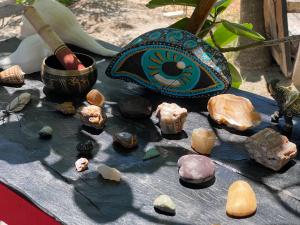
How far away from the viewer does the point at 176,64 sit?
5.02 feet

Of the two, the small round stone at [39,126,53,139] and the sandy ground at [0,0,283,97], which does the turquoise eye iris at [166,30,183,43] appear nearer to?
the small round stone at [39,126,53,139]

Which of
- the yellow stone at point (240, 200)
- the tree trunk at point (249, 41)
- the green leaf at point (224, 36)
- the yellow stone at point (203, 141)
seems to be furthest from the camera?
the tree trunk at point (249, 41)

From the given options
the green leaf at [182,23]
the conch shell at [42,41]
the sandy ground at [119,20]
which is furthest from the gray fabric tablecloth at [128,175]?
the sandy ground at [119,20]

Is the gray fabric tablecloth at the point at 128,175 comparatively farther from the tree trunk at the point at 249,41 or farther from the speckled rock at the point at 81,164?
the tree trunk at the point at 249,41

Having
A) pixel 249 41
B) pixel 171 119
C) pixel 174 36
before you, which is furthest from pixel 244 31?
pixel 249 41

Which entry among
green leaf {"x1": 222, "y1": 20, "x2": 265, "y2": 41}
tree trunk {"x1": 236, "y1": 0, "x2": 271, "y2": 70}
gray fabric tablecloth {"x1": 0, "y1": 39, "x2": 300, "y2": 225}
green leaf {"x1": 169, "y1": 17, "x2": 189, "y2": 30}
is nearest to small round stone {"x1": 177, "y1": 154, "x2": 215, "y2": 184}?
gray fabric tablecloth {"x1": 0, "y1": 39, "x2": 300, "y2": 225}

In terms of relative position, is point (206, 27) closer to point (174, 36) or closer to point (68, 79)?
point (174, 36)

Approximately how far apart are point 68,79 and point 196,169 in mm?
551

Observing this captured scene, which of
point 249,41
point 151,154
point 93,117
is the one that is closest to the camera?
point 151,154

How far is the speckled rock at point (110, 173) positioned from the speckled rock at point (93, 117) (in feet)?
0.74

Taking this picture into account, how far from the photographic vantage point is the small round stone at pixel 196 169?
3.84 feet

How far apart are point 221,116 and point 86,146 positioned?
1.35ft

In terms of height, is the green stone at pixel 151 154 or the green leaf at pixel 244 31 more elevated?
the green leaf at pixel 244 31

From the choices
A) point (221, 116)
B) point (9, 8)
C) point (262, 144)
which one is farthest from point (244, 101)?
point (9, 8)
